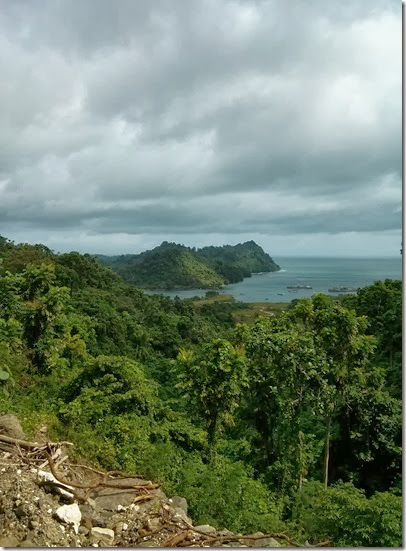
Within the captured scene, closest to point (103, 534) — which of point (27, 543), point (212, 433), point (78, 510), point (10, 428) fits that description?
point (78, 510)

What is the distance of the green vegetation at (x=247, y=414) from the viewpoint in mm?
4797

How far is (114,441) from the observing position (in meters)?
5.46

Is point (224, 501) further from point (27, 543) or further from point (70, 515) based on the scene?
point (27, 543)

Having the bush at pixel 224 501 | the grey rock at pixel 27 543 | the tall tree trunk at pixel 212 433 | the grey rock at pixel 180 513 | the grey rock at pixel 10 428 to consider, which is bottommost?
the tall tree trunk at pixel 212 433

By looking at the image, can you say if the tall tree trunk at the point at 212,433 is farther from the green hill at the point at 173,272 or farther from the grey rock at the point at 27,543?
the green hill at the point at 173,272

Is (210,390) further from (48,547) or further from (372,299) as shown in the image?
(372,299)

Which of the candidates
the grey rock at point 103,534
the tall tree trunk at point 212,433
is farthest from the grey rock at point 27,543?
the tall tree trunk at point 212,433

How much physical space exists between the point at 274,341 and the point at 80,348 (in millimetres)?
7996

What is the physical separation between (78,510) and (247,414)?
23.1 feet

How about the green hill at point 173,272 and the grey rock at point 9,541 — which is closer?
the grey rock at point 9,541

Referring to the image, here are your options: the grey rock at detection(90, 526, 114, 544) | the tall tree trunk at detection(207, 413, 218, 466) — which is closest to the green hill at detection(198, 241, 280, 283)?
the tall tree trunk at detection(207, 413, 218, 466)

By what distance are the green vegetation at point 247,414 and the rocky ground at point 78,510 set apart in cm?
70

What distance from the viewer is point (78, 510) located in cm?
275

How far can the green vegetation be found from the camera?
4797 mm
